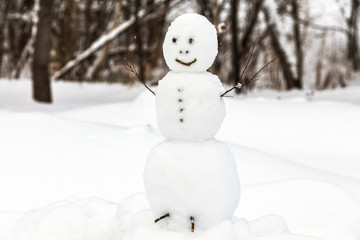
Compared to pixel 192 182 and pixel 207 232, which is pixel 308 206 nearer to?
pixel 207 232

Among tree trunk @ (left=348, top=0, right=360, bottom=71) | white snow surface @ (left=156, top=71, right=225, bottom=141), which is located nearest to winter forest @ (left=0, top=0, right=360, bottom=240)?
white snow surface @ (left=156, top=71, right=225, bottom=141)

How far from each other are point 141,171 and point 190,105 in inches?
66.3

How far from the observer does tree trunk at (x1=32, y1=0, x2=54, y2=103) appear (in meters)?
7.31

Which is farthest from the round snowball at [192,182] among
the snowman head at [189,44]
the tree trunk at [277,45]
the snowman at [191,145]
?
the tree trunk at [277,45]

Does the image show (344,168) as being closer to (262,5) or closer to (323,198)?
(323,198)

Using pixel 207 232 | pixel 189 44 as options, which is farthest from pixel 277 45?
pixel 207 232

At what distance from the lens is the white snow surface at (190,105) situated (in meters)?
1.71

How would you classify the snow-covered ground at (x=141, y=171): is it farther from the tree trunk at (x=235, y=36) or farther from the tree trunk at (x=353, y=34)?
the tree trunk at (x=353, y=34)

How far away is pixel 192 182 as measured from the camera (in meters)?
1.70

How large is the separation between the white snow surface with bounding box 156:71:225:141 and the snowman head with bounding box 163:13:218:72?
0.04 m

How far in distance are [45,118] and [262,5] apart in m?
6.65

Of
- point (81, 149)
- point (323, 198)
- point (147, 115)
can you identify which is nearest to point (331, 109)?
point (147, 115)

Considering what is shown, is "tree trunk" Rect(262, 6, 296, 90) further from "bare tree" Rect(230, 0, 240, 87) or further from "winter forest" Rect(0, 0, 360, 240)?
"winter forest" Rect(0, 0, 360, 240)

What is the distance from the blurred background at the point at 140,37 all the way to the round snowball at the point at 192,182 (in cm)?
630
